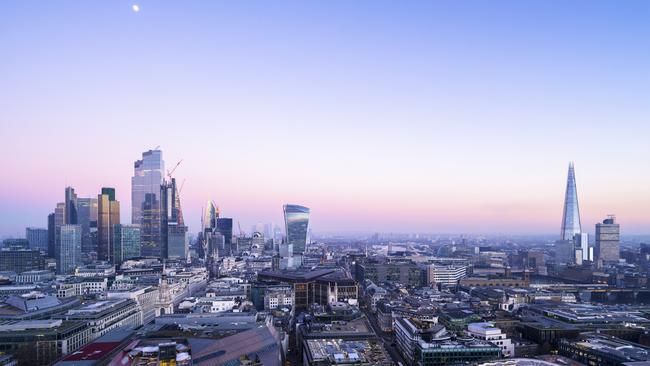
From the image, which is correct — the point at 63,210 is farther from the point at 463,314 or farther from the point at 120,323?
the point at 463,314

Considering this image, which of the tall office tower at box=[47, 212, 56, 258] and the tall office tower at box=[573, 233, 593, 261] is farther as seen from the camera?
the tall office tower at box=[573, 233, 593, 261]

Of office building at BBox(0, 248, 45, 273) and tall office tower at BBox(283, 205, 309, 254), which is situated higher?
tall office tower at BBox(283, 205, 309, 254)

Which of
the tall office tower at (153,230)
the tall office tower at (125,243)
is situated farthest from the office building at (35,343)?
the tall office tower at (153,230)

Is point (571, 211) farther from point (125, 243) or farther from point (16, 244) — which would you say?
point (16, 244)

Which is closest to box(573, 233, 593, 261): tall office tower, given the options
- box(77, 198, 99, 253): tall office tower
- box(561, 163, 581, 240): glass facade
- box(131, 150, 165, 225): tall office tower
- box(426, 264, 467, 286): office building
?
box(561, 163, 581, 240): glass facade

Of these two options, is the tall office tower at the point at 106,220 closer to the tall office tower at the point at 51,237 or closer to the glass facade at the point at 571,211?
the tall office tower at the point at 51,237

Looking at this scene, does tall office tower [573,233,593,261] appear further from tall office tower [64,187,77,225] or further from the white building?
tall office tower [64,187,77,225]

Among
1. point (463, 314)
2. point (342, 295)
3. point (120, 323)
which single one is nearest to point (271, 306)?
point (342, 295)
